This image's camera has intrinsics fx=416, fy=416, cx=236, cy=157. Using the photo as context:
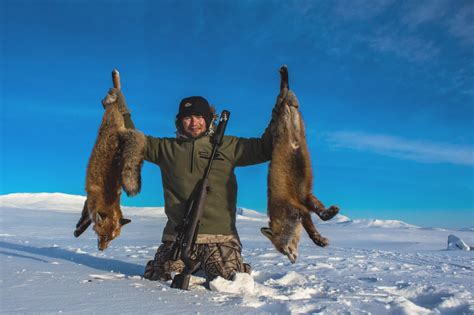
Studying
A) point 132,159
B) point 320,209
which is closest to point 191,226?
point 132,159

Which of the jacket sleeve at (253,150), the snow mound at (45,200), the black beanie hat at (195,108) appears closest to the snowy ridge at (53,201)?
the snow mound at (45,200)

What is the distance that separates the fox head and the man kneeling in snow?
1.45ft

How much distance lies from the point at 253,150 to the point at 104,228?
157 cm

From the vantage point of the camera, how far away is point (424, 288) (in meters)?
3.57

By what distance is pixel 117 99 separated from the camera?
4023mm

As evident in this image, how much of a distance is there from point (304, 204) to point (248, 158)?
2.40 ft

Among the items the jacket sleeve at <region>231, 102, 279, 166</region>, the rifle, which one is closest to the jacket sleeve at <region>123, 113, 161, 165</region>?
the rifle

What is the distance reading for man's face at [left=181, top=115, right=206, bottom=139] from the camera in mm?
4102

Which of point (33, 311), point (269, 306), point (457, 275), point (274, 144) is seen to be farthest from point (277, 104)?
point (457, 275)

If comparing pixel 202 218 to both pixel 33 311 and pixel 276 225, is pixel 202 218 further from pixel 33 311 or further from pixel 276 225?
pixel 33 311

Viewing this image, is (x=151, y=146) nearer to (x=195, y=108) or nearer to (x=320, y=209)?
(x=195, y=108)

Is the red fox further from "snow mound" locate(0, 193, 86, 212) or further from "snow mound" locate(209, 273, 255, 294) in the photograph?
"snow mound" locate(0, 193, 86, 212)

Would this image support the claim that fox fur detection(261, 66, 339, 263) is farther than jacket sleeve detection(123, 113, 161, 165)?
No

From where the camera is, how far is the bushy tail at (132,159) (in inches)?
150
